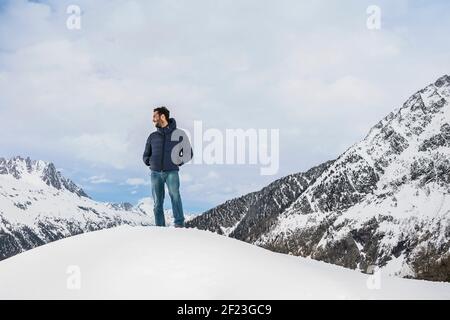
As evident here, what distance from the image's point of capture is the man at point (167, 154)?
14.6 meters

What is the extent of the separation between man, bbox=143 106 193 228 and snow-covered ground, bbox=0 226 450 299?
2.09 metres

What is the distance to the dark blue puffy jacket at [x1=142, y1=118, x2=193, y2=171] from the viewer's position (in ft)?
47.8

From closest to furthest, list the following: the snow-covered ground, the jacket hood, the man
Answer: the snow-covered ground
the man
the jacket hood

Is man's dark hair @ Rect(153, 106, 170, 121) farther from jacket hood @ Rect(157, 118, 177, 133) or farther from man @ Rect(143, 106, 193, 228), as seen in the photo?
jacket hood @ Rect(157, 118, 177, 133)

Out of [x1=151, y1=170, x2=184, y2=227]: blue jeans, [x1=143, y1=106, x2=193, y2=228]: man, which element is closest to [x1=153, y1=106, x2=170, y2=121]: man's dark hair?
[x1=143, y1=106, x2=193, y2=228]: man

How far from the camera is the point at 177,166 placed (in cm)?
1464

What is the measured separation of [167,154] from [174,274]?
491cm

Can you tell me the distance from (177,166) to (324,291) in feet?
19.5

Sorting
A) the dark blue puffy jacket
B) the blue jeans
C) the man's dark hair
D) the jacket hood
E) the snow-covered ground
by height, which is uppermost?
the man's dark hair
